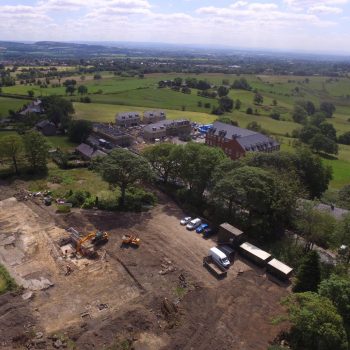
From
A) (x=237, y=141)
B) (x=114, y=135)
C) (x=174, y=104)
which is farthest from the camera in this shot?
(x=174, y=104)

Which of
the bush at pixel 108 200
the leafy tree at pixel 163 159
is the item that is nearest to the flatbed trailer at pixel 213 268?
the bush at pixel 108 200

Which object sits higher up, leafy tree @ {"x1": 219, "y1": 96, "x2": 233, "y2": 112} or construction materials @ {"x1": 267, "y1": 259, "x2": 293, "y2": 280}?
leafy tree @ {"x1": 219, "y1": 96, "x2": 233, "y2": 112}

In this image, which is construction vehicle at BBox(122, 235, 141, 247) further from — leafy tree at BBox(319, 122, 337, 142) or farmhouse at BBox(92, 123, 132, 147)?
leafy tree at BBox(319, 122, 337, 142)

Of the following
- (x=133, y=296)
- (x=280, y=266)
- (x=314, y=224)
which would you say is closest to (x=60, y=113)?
(x=133, y=296)

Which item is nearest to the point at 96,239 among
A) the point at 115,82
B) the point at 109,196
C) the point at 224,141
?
the point at 109,196

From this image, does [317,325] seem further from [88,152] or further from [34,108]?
[34,108]

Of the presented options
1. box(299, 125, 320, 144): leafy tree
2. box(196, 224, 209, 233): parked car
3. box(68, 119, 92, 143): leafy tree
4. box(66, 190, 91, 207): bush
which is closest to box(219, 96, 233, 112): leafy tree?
box(299, 125, 320, 144): leafy tree

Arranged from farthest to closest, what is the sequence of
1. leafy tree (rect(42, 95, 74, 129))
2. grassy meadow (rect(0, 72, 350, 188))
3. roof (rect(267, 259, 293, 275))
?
1. grassy meadow (rect(0, 72, 350, 188))
2. leafy tree (rect(42, 95, 74, 129))
3. roof (rect(267, 259, 293, 275))
